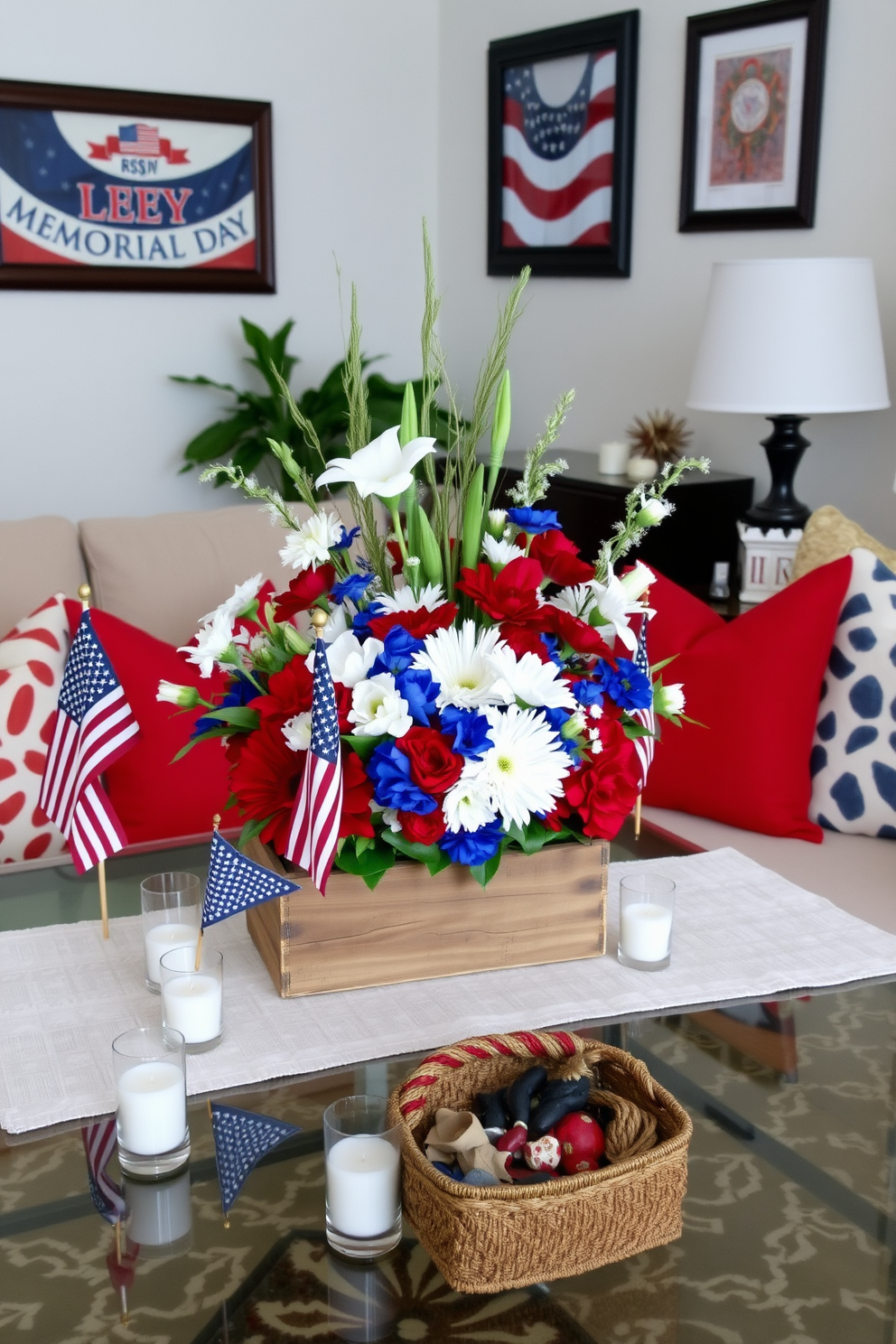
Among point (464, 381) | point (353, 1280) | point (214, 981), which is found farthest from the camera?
point (464, 381)

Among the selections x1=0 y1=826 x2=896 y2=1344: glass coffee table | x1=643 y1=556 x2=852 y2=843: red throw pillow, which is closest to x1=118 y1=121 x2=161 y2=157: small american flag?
x1=643 y1=556 x2=852 y2=843: red throw pillow

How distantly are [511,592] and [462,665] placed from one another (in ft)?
0.27

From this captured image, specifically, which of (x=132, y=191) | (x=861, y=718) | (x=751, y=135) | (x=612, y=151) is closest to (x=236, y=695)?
(x=861, y=718)

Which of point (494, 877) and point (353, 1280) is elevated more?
point (494, 877)

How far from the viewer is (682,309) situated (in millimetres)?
3535

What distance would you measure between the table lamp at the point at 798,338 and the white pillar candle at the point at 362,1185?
205 centimetres

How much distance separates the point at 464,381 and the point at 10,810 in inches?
116

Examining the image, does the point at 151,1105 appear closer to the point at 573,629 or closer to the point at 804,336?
the point at 573,629

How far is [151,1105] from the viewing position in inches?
39.9

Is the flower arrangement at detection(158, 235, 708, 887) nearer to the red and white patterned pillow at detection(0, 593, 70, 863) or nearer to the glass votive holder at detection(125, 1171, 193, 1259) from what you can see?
the glass votive holder at detection(125, 1171, 193, 1259)

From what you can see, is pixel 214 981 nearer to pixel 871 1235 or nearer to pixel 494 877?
pixel 494 877

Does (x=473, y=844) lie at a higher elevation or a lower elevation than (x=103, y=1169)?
higher

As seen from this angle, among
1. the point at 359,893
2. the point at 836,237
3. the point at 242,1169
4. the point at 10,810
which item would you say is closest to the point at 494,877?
the point at 359,893

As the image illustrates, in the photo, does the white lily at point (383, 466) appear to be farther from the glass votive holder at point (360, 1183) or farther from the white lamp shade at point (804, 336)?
the white lamp shade at point (804, 336)
